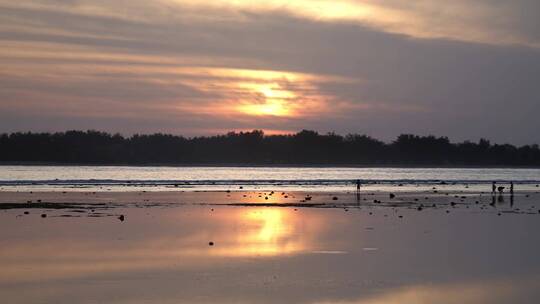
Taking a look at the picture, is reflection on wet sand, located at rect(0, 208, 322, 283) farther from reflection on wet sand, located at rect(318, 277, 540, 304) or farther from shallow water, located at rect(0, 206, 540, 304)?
reflection on wet sand, located at rect(318, 277, 540, 304)

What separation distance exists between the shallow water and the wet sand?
0.10 feet

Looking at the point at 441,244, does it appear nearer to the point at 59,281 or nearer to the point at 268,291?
the point at 268,291

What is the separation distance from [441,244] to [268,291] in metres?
8.94

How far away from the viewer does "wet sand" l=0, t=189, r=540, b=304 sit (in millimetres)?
15258

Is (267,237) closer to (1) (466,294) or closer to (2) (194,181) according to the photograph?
(1) (466,294)

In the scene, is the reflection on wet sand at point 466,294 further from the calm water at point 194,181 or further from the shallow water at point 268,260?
the calm water at point 194,181

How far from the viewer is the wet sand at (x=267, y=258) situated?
15258 millimetres

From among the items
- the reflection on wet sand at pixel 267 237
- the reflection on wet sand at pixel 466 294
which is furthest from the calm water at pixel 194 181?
the reflection on wet sand at pixel 466 294

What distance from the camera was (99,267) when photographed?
18.3m

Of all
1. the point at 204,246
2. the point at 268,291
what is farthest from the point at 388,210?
the point at 268,291

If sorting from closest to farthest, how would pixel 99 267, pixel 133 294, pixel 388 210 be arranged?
pixel 133 294 < pixel 99 267 < pixel 388 210

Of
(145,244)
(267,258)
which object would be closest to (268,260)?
(267,258)

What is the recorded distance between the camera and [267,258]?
19.9 meters

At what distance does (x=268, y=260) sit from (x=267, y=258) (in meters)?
0.36
